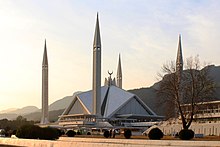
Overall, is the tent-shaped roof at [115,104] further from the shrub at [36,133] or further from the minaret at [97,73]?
the shrub at [36,133]

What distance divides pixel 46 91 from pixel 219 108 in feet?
147

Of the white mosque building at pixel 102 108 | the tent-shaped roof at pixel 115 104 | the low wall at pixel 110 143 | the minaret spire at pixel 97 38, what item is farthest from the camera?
the tent-shaped roof at pixel 115 104

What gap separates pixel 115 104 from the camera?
89.9 metres

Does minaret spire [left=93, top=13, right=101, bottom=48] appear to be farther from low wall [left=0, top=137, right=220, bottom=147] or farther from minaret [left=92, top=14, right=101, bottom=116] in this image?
low wall [left=0, top=137, right=220, bottom=147]

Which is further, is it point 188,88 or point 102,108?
point 102,108

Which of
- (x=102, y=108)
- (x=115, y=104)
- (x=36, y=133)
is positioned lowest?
(x=36, y=133)

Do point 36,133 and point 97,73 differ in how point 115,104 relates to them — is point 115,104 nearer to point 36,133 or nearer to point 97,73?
point 97,73

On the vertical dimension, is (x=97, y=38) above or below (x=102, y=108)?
above

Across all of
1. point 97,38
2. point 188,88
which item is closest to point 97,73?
point 97,38

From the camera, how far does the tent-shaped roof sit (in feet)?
290

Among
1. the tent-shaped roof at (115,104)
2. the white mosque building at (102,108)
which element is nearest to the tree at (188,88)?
the white mosque building at (102,108)

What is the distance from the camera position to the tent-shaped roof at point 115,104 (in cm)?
8838

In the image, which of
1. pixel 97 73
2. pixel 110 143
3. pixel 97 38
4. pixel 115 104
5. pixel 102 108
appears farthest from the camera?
pixel 115 104

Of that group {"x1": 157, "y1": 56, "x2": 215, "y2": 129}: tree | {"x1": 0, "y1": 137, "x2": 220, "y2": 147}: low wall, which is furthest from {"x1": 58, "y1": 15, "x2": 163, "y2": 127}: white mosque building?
{"x1": 0, "y1": 137, "x2": 220, "y2": 147}: low wall
